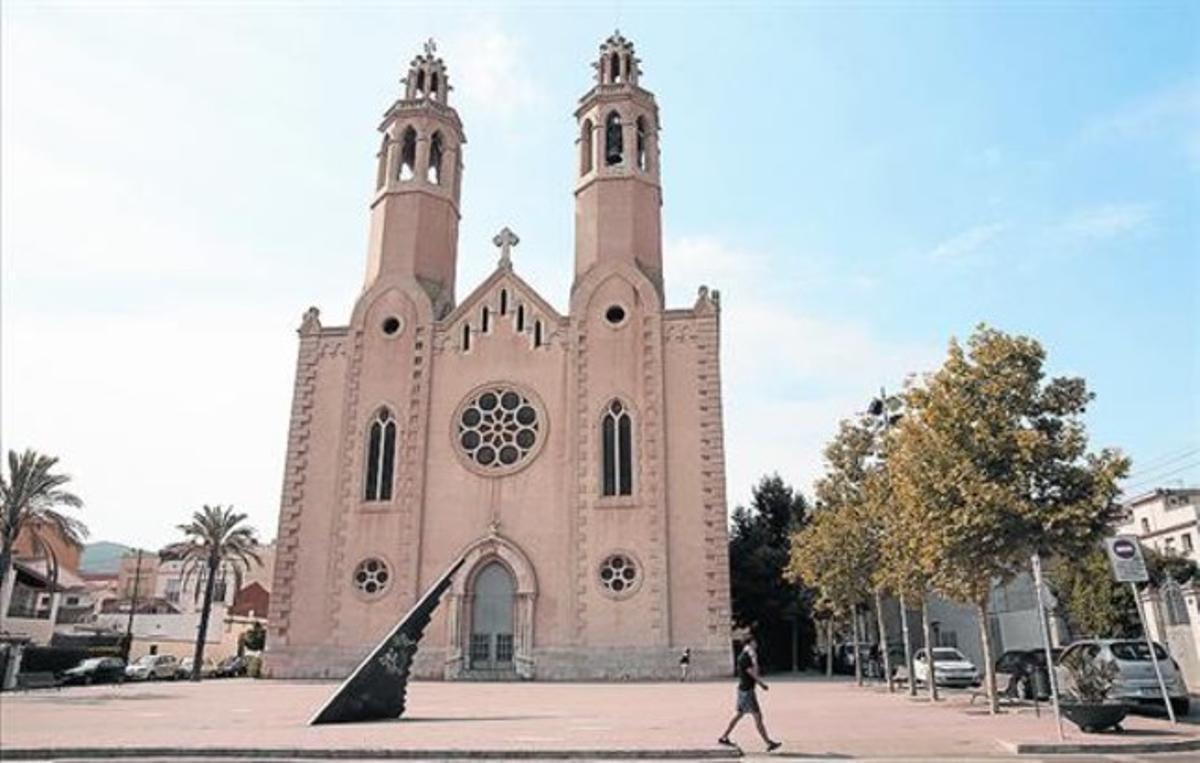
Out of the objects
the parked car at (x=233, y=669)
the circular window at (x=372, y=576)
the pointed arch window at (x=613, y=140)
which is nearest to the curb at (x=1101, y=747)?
the circular window at (x=372, y=576)

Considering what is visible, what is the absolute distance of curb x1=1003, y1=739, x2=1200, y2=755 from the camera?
1207cm

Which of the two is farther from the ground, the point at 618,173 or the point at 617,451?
the point at 618,173

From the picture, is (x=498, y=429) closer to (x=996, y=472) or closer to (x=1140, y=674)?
(x=996, y=472)

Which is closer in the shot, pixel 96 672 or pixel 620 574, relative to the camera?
pixel 620 574

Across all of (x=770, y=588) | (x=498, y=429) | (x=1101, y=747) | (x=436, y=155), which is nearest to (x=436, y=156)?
(x=436, y=155)

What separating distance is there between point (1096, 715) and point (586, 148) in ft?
102

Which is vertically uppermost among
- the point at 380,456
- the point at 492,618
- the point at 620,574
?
the point at 380,456

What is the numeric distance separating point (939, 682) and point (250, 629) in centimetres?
4344

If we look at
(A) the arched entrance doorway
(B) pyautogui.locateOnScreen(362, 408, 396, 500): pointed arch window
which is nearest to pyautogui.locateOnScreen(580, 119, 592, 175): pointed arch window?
(B) pyautogui.locateOnScreen(362, 408, 396, 500): pointed arch window

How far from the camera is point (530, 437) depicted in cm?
3372

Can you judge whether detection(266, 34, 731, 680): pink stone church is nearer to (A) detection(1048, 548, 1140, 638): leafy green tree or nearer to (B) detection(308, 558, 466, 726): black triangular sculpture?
(A) detection(1048, 548, 1140, 638): leafy green tree

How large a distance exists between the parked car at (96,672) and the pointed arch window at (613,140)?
95.1ft

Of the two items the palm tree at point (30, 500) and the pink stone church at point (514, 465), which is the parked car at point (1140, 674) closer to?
the pink stone church at point (514, 465)

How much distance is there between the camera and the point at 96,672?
35312mm
